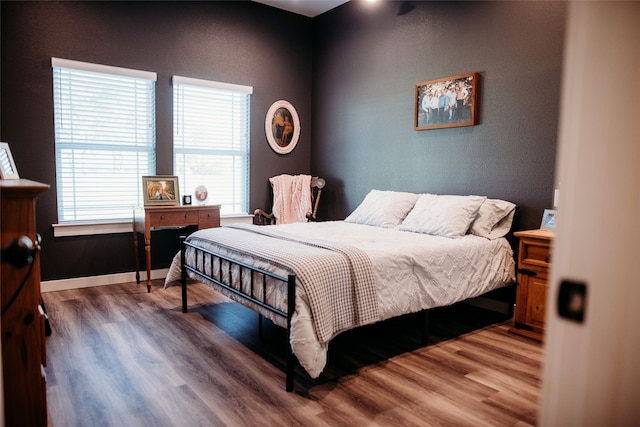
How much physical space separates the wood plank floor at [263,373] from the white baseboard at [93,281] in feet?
1.96

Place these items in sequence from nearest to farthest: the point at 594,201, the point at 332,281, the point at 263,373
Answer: the point at 594,201 < the point at 332,281 < the point at 263,373

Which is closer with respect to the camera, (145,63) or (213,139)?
(145,63)

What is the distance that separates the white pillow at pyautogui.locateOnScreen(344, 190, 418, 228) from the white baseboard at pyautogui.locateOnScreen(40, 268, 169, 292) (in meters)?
2.13

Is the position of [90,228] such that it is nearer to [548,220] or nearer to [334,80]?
[334,80]

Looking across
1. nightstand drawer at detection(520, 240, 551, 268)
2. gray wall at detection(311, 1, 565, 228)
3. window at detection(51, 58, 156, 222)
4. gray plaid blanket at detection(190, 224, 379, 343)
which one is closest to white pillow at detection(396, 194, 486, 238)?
gray wall at detection(311, 1, 565, 228)

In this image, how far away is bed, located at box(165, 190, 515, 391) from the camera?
7.32ft

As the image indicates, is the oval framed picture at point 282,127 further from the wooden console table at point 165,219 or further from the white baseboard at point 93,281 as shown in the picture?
the white baseboard at point 93,281

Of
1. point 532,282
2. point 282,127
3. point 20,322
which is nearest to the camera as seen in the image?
point 20,322

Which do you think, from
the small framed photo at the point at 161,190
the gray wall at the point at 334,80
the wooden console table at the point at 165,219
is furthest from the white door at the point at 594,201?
the small framed photo at the point at 161,190

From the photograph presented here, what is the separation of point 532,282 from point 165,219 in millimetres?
3121

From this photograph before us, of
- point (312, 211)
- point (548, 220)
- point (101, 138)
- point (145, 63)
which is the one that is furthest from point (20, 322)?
point (312, 211)

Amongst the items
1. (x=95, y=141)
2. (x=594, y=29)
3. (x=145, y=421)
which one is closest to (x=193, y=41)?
(x=95, y=141)

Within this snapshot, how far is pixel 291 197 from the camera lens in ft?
17.1

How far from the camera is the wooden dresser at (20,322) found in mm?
1455
